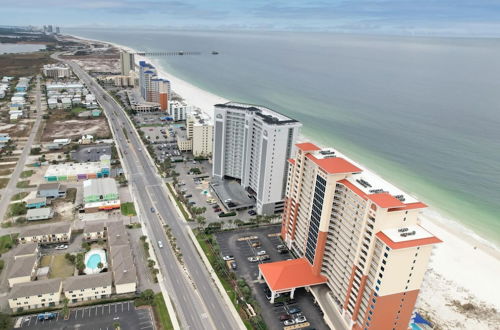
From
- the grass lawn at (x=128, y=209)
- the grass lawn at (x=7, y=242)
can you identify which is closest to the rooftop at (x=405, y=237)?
the grass lawn at (x=128, y=209)

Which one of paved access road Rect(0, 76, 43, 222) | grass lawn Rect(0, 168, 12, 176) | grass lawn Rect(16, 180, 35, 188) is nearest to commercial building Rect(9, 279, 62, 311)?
paved access road Rect(0, 76, 43, 222)

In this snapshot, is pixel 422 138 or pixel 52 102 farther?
pixel 52 102

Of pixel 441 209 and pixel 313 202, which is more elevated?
pixel 313 202

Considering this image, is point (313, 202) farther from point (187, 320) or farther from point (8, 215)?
point (8, 215)

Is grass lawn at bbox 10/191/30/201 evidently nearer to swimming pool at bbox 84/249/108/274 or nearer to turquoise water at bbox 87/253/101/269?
swimming pool at bbox 84/249/108/274

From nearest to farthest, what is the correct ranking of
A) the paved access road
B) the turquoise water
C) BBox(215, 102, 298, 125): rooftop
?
the turquoise water < BBox(215, 102, 298, 125): rooftop < the paved access road

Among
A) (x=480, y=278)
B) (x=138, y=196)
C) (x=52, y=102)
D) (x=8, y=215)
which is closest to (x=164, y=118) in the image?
(x=52, y=102)
